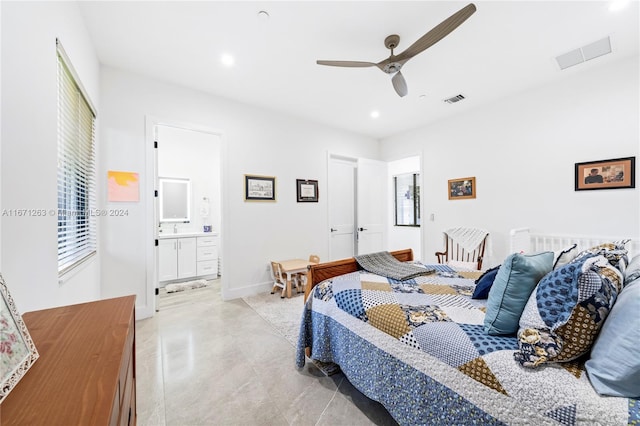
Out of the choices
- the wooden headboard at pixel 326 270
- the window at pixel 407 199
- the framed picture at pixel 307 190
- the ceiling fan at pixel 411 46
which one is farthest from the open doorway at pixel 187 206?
the window at pixel 407 199

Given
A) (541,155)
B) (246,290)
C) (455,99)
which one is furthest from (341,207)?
(541,155)

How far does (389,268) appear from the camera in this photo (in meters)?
2.36

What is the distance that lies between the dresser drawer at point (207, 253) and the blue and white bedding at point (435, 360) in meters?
3.38

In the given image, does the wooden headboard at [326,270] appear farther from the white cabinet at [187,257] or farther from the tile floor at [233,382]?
the white cabinet at [187,257]

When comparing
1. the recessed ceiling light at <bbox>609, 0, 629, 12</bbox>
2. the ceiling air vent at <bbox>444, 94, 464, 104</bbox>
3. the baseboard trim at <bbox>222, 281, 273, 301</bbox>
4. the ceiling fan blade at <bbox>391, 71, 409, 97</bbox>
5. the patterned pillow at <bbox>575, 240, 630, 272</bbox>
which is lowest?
the baseboard trim at <bbox>222, 281, 273, 301</bbox>

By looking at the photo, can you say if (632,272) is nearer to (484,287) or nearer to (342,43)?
(484,287)

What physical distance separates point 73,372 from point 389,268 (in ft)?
6.99

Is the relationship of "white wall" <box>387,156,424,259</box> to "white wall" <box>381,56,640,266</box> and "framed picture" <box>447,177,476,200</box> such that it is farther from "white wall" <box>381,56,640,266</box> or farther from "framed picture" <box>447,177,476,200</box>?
"framed picture" <box>447,177,476,200</box>

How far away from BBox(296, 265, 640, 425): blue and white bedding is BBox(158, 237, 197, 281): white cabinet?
11.1 feet

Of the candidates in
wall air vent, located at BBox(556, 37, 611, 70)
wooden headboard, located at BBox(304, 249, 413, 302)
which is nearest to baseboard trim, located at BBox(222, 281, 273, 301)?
wooden headboard, located at BBox(304, 249, 413, 302)

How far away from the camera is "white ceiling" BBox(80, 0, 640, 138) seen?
203cm

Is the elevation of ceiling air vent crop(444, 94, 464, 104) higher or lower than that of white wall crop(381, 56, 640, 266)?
higher

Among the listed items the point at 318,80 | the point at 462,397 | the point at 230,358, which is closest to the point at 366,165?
the point at 318,80

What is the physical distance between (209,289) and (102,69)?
122 inches
